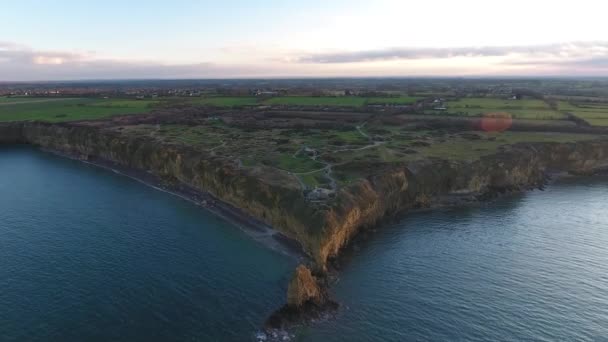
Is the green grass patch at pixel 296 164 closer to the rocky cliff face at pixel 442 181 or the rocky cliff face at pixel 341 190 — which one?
the rocky cliff face at pixel 341 190

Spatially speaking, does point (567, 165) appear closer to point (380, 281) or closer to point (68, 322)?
point (380, 281)

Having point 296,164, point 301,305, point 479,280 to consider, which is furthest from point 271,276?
point 296,164

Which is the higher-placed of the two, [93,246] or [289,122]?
[289,122]

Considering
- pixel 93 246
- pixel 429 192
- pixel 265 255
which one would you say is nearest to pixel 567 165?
pixel 429 192

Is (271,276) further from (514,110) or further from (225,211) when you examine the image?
(514,110)

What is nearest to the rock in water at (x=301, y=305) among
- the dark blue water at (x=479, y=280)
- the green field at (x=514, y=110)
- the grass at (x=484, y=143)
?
the dark blue water at (x=479, y=280)

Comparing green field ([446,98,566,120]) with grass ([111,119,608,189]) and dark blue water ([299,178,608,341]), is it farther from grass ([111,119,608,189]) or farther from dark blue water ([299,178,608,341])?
dark blue water ([299,178,608,341])
